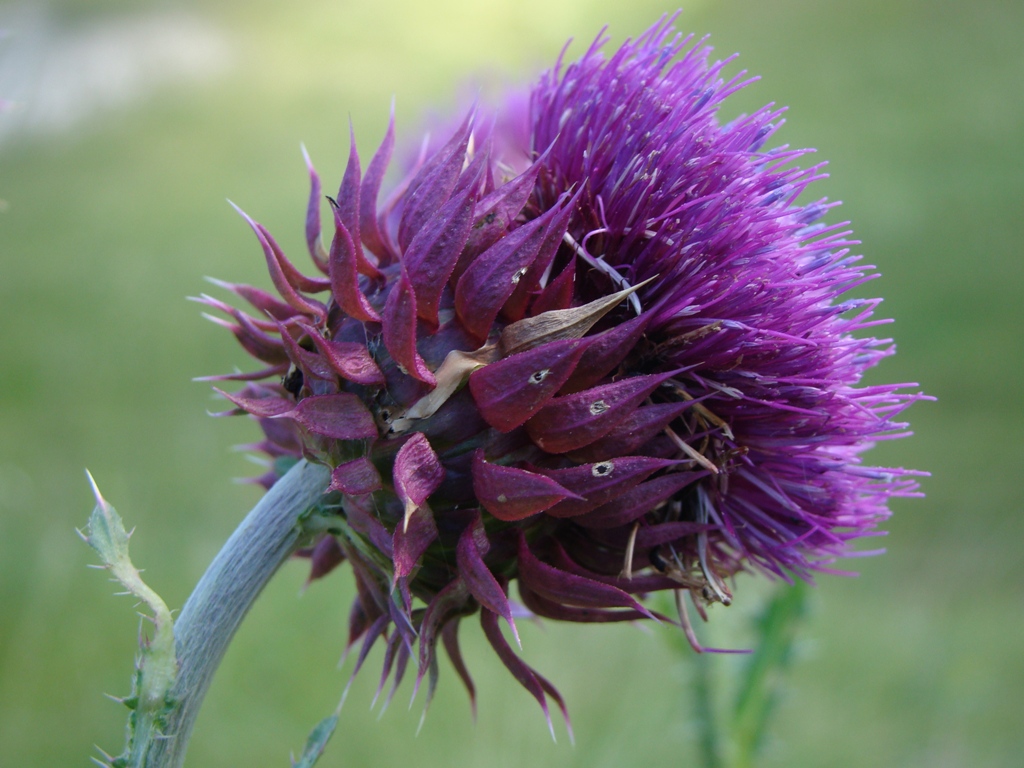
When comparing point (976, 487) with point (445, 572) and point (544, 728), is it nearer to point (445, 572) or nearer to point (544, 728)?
point (544, 728)

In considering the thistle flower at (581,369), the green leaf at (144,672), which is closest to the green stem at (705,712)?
the thistle flower at (581,369)

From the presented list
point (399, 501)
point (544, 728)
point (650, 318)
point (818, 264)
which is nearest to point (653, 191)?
point (650, 318)

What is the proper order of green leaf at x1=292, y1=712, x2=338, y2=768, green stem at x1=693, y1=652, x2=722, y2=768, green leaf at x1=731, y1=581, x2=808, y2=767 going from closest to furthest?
green leaf at x1=292, y1=712, x2=338, y2=768 → green leaf at x1=731, y1=581, x2=808, y2=767 → green stem at x1=693, y1=652, x2=722, y2=768

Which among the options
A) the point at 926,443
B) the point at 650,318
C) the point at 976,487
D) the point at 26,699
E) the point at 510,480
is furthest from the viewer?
the point at 926,443

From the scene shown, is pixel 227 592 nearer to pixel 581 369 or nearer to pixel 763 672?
pixel 581 369

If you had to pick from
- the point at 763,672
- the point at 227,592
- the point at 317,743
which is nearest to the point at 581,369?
the point at 227,592

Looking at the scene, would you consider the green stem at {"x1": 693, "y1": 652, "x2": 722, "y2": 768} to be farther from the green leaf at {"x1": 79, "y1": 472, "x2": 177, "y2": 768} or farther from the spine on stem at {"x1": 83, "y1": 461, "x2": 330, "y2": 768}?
the green leaf at {"x1": 79, "y1": 472, "x2": 177, "y2": 768}

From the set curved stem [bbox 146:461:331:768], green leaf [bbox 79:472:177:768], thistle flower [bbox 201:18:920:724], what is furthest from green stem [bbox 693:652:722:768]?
green leaf [bbox 79:472:177:768]
